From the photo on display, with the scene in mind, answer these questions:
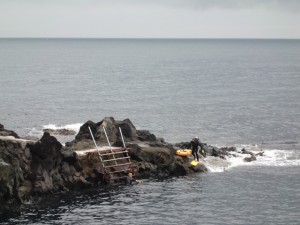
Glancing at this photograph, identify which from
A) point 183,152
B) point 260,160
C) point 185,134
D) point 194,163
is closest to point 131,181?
point 183,152

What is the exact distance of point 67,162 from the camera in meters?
65.2

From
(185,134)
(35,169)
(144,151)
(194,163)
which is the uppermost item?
(185,134)

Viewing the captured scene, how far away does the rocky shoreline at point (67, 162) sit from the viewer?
58.9 metres

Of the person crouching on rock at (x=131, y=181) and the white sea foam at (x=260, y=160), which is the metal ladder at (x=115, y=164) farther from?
the white sea foam at (x=260, y=160)

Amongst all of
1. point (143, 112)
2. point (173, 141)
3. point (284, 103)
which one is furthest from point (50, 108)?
point (284, 103)

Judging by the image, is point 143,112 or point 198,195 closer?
point 198,195

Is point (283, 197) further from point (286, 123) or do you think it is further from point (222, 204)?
point (286, 123)

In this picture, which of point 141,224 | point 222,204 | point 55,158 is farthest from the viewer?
point 55,158

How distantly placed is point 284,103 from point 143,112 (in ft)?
121

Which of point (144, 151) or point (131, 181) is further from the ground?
point (144, 151)

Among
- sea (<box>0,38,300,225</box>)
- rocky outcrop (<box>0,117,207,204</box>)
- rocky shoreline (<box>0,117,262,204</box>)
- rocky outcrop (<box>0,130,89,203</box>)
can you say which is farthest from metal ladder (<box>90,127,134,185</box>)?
rocky outcrop (<box>0,130,89,203</box>)

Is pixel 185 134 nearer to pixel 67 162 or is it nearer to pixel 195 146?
pixel 195 146

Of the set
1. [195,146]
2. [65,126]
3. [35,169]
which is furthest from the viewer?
[65,126]

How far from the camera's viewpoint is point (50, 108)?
5049 inches
